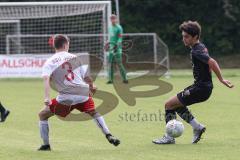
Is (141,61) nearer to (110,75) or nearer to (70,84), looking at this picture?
(110,75)

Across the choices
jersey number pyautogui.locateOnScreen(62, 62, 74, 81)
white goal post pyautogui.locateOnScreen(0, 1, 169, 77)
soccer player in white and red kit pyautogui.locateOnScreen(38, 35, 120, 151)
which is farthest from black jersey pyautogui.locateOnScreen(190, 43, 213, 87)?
white goal post pyautogui.locateOnScreen(0, 1, 169, 77)

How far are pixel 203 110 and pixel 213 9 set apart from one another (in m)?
28.8

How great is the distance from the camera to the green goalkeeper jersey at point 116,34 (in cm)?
2162

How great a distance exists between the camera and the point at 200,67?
932 cm

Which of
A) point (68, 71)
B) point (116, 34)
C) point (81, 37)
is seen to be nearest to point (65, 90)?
point (68, 71)

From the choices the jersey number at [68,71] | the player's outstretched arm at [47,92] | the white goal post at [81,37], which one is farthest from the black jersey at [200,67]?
the white goal post at [81,37]

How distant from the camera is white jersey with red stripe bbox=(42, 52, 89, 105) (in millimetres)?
8820

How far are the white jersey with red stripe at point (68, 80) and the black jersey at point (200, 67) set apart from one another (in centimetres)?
148

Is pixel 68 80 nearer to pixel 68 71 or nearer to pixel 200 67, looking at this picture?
pixel 68 71

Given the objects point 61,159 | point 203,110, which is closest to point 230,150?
point 61,159

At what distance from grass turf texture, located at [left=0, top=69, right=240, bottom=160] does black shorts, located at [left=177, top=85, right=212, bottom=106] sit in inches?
23.1

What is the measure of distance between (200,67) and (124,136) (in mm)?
1744

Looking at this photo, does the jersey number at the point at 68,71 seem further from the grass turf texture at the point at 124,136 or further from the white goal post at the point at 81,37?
the white goal post at the point at 81,37

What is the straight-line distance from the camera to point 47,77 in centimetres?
862
